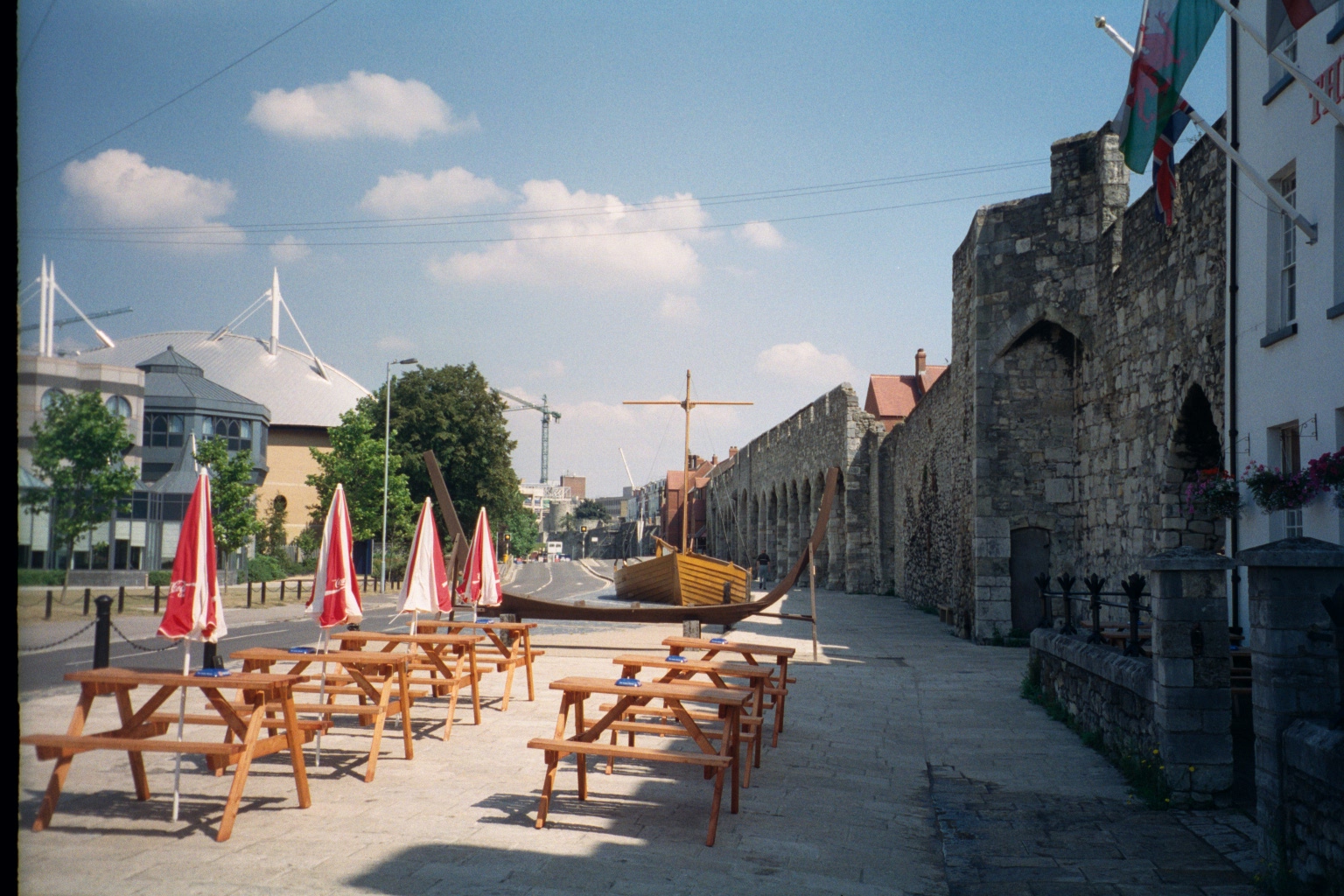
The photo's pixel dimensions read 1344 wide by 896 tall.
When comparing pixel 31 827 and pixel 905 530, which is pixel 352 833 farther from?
pixel 905 530

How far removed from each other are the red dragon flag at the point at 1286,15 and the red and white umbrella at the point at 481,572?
8.11 meters

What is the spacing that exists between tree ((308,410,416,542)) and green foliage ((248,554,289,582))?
4.58m

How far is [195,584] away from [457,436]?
38331 mm

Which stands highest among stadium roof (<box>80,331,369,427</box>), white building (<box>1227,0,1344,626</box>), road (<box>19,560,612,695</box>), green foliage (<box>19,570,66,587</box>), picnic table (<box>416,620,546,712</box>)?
stadium roof (<box>80,331,369,427</box>)

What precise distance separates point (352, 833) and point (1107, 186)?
45.8ft

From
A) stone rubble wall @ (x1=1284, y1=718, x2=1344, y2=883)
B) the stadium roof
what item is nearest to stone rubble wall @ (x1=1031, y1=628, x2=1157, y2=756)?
stone rubble wall @ (x1=1284, y1=718, x2=1344, y2=883)

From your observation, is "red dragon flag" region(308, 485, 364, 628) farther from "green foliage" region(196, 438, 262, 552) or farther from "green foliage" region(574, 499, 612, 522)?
"green foliage" region(574, 499, 612, 522)

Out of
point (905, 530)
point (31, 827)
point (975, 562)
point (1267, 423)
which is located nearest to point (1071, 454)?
point (975, 562)

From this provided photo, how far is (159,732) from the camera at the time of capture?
4.98 m

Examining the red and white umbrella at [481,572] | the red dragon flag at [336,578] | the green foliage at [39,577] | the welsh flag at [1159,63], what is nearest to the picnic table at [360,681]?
the red dragon flag at [336,578]

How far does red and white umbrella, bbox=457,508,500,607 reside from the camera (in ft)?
34.1

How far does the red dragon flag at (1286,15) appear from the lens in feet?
19.6

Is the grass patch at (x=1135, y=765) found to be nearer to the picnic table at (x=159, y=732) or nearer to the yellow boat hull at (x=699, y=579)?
the picnic table at (x=159, y=732)

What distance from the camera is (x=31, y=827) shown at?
2434 millimetres
